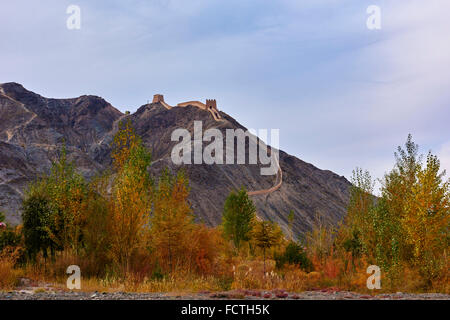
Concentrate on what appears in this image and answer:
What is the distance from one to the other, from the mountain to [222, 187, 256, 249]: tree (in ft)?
91.1

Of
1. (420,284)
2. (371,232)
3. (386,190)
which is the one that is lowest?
(420,284)

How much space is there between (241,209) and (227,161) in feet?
166

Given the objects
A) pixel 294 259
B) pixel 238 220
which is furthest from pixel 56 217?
pixel 238 220

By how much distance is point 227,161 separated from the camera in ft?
264

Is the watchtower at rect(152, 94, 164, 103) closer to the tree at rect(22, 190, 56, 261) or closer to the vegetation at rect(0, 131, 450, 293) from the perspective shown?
the vegetation at rect(0, 131, 450, 293)

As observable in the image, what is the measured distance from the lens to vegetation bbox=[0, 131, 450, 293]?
1659 centimetres

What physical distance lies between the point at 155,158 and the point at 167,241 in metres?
79.4

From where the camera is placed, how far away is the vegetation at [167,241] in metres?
16.6

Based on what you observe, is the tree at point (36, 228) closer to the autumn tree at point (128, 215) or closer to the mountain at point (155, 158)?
the autumn tree at point (128, 215)

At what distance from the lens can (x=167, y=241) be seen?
58.6ft

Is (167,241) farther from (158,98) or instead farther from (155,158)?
(158,98)

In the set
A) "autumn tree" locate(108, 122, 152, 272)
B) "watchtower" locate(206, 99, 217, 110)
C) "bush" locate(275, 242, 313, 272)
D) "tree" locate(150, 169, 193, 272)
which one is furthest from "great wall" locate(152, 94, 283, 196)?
"autumn tree" locate(108, 122, 152, 272)
